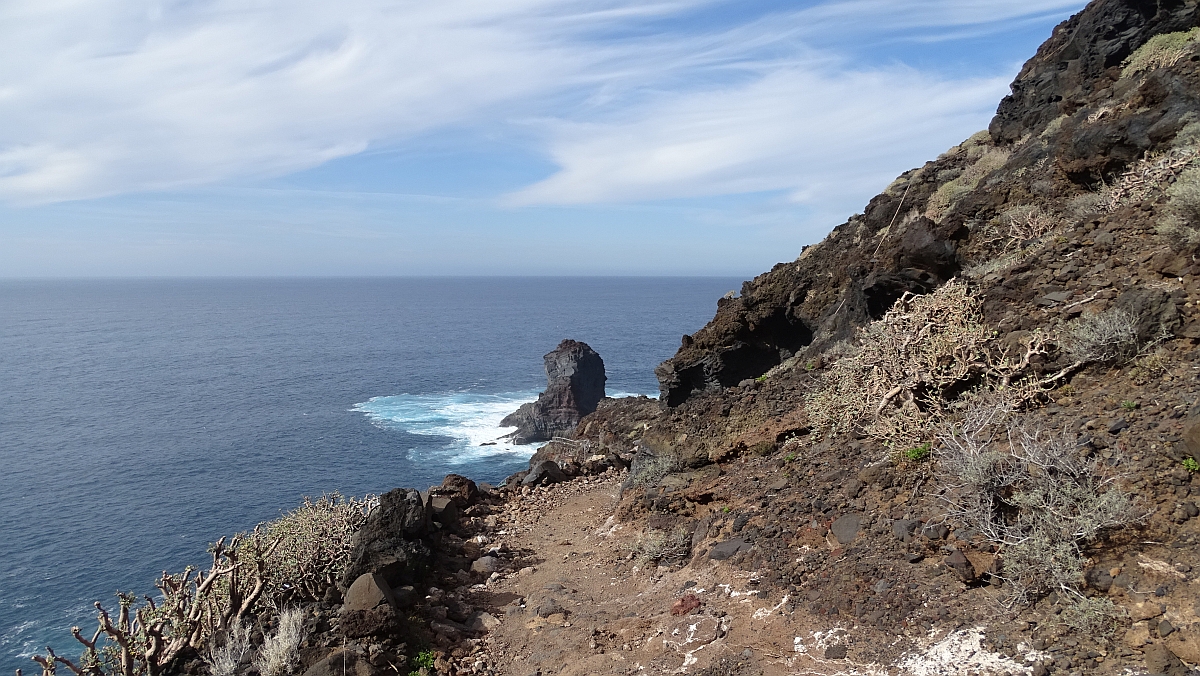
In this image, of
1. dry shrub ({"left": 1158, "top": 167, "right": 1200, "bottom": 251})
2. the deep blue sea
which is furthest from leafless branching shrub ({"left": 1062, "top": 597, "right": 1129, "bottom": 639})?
the deep blue sea

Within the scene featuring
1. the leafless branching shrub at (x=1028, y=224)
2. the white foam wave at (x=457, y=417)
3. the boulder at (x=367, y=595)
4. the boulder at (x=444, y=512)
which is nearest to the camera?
the boulder at (x=367, y=595)

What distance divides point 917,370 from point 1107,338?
2.37m

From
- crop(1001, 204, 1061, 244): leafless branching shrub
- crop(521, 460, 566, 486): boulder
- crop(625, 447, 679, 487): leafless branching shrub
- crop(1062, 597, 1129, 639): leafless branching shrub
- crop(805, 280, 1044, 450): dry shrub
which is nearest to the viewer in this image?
crop(1062, 597, 1129, 639): leafless branching shrub

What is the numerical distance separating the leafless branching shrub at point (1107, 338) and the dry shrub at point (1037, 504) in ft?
5.37

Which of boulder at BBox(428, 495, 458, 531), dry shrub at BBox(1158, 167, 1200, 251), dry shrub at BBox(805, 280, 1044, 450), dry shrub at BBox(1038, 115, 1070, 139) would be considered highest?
dry shrub at BBox(1038, 115, 1070, 139)

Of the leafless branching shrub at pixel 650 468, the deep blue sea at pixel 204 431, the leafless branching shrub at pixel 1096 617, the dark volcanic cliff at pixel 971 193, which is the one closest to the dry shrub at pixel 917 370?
the dark volcanic cliff at pixel 971 193

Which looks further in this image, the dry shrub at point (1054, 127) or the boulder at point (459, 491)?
the dry shrub at point (1054, 127)

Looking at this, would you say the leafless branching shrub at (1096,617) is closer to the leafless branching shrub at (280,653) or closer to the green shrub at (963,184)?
the leafless branching shrub at (280,653)

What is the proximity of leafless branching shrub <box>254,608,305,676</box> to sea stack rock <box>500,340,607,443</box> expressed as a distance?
138 feet

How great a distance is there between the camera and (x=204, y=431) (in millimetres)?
52719

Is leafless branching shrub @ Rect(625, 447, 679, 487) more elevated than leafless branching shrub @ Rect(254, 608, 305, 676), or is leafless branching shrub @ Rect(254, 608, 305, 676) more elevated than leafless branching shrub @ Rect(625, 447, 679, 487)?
leafless branching shrub @ Rect(625, 447, 679, 487)

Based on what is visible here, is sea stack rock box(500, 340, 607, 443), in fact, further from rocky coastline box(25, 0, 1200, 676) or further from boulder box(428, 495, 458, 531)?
boulder box(428, 495, 458, 531)

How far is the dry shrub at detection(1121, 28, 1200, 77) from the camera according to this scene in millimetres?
16703

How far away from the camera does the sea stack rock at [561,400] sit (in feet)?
166
